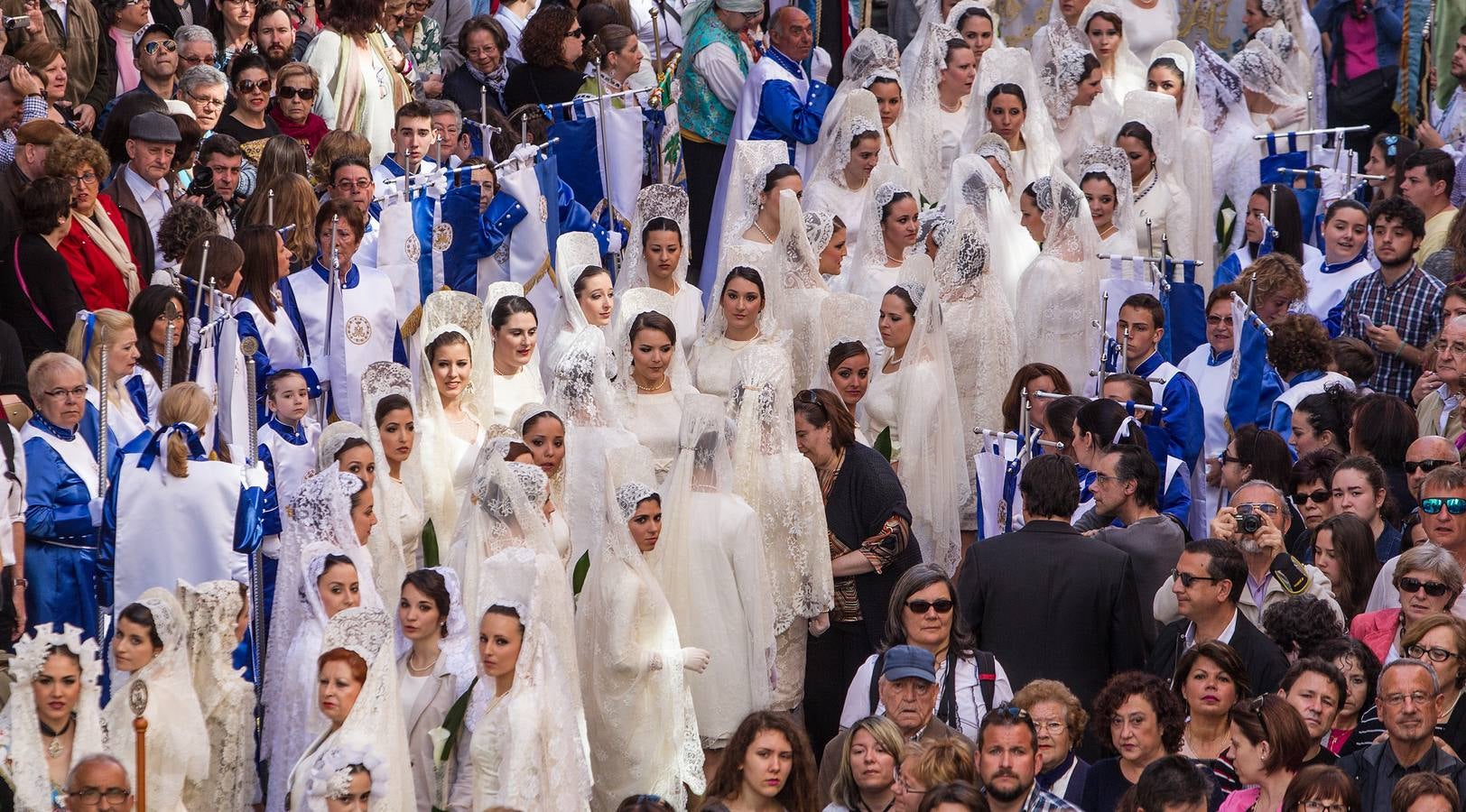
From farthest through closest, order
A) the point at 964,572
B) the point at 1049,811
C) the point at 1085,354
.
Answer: the point at 1085,354 < the point at 964,572 < the point at 1049,811

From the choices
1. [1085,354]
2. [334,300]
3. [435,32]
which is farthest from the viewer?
[435,32]

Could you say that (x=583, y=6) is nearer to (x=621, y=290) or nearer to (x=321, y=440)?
(x=621, y=290)

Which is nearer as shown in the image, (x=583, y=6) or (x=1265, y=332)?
(x=1265, y=332)

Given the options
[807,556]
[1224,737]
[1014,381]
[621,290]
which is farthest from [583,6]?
[1224,737]

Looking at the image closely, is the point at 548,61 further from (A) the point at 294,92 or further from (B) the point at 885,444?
(B) the point at 885,444

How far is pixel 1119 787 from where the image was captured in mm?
8062

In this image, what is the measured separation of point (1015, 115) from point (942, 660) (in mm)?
5939

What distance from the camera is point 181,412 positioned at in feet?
30.6

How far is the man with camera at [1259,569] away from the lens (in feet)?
29.0

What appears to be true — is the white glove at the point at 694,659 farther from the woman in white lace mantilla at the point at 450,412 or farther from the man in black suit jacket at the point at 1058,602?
the woman in white lace mantilla at the point at 450,412

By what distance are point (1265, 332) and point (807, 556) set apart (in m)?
2.62

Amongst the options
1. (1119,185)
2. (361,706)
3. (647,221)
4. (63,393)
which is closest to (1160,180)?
(1119,185)

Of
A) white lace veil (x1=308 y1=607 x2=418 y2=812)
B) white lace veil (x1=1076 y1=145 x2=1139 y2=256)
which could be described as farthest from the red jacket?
white lace veil (x1=1076 y1=145 x2=1139 y2=256)

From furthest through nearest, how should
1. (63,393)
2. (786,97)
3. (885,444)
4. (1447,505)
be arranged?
1. (786,97)
2. (885,444)
3. (63,393)
4. (1447,505)
